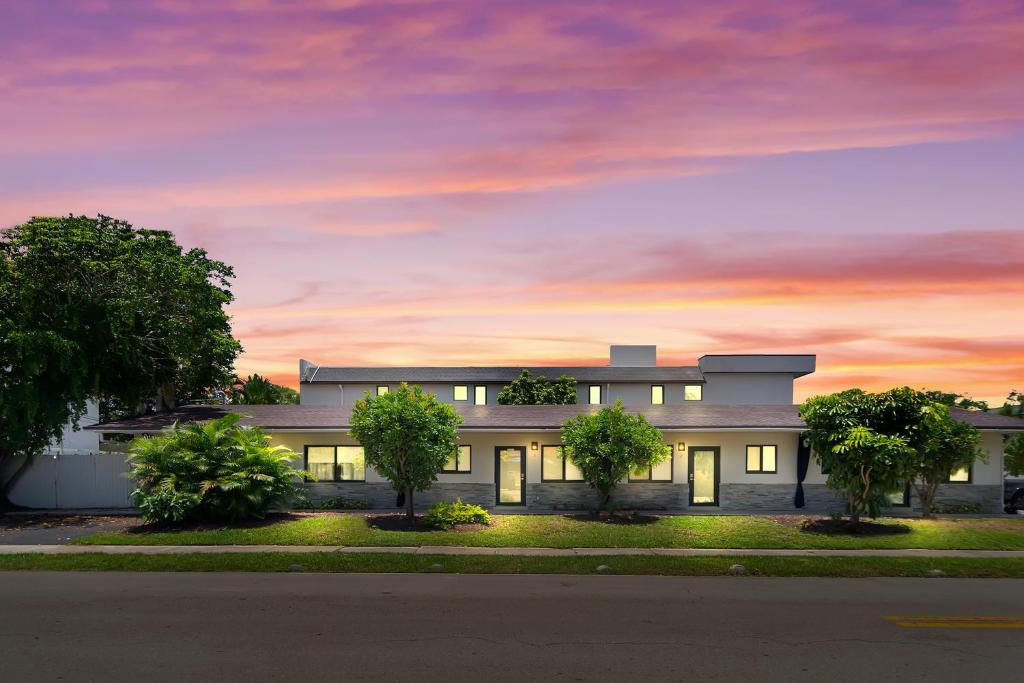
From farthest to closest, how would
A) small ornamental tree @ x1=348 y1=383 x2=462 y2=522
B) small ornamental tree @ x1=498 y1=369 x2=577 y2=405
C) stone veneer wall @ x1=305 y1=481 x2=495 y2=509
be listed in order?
small ornamental tree @ x1=498 y1=369 x2=577 y2=405 → stone veneer wall @ x1=305 y1=481 x2=495 y2=509 → small ornamental tree @ x1=348 y1=383 x2=462 y2=522

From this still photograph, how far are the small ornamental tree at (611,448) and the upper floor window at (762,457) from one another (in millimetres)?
4514

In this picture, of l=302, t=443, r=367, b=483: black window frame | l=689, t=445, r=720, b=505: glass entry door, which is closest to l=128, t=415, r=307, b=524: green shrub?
l=302, t=443, r=367, b=483: black window frame

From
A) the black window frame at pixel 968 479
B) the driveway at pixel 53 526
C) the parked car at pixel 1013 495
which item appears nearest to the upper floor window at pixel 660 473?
the black window frame at pixel 968 479

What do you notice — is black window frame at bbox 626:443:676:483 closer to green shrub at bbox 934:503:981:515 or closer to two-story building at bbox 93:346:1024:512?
two-story building at bbox 93:346:1024:512

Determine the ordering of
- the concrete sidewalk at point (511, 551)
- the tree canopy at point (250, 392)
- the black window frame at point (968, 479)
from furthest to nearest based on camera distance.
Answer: the tree canopy at point (250, 392), the black window frame at point (968, 479), the concrete sidewalk at point (511, 551)

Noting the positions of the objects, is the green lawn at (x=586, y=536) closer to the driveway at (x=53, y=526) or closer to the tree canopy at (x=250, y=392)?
the driveway at (x=53, y=526)

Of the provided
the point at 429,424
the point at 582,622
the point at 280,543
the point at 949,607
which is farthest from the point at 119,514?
the point at 949,607

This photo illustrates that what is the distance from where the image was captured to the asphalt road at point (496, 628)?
1002cm

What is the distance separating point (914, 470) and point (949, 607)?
35.9 ft

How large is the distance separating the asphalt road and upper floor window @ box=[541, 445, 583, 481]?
451 inches

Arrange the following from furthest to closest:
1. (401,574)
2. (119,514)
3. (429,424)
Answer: (119,514) < (429,424) < (401,574)

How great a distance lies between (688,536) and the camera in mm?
21844

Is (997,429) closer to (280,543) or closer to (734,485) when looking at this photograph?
(734,485)

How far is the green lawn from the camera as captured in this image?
814 inches
